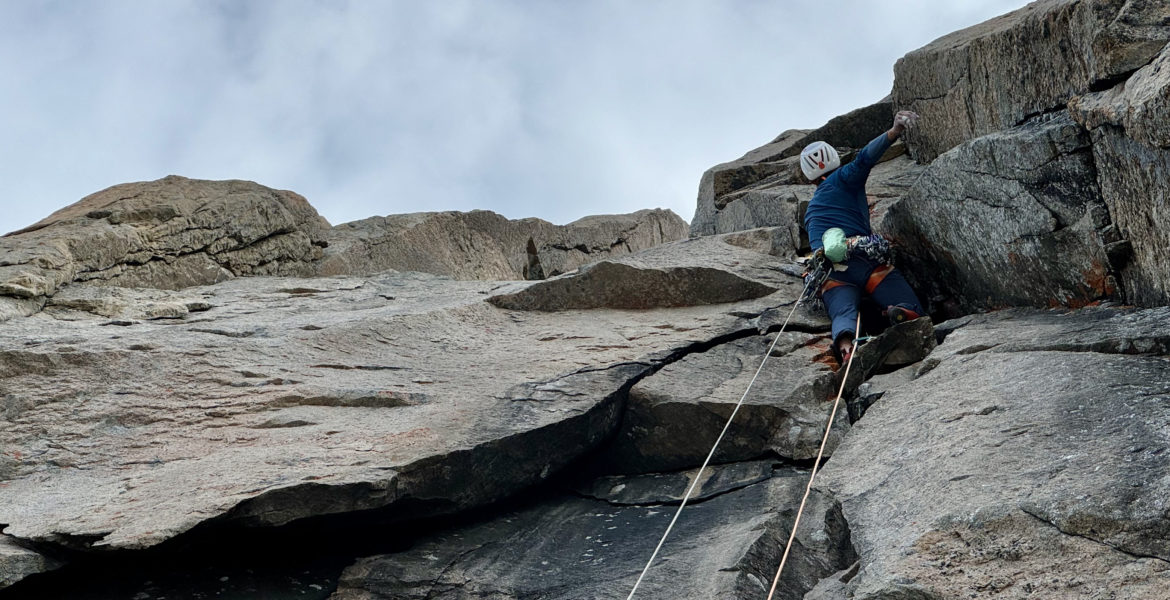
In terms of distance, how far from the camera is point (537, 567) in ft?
13.7

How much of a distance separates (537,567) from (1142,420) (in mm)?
2534

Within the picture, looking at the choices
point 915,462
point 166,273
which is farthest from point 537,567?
point 166,273

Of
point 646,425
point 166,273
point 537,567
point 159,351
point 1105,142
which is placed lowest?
point 537,567

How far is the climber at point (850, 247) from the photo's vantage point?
19.3ft

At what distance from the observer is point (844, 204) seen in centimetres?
676

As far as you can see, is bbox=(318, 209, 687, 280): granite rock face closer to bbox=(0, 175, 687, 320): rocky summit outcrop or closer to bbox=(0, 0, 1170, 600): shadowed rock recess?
bbox=(0, 175, 687, 320): rocky summit outcrop

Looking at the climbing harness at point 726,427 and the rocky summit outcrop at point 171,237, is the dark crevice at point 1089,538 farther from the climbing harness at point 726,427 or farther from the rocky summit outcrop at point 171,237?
the rocky summit outcrop at point 171,237

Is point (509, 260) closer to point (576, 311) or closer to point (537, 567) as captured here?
point (576, 311)

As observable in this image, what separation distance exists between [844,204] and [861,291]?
84 centimetres

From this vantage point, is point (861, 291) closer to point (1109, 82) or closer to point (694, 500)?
point (1109, 82)

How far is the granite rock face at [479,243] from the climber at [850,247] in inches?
200

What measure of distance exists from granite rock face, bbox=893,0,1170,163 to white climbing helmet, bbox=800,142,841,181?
3.61ft

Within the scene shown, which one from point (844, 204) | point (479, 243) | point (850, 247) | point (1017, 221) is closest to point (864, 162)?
point (844, 204)

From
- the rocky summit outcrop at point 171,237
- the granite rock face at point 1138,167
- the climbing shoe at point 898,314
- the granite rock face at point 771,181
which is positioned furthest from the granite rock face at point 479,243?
the granite rock face at point 1138,167
